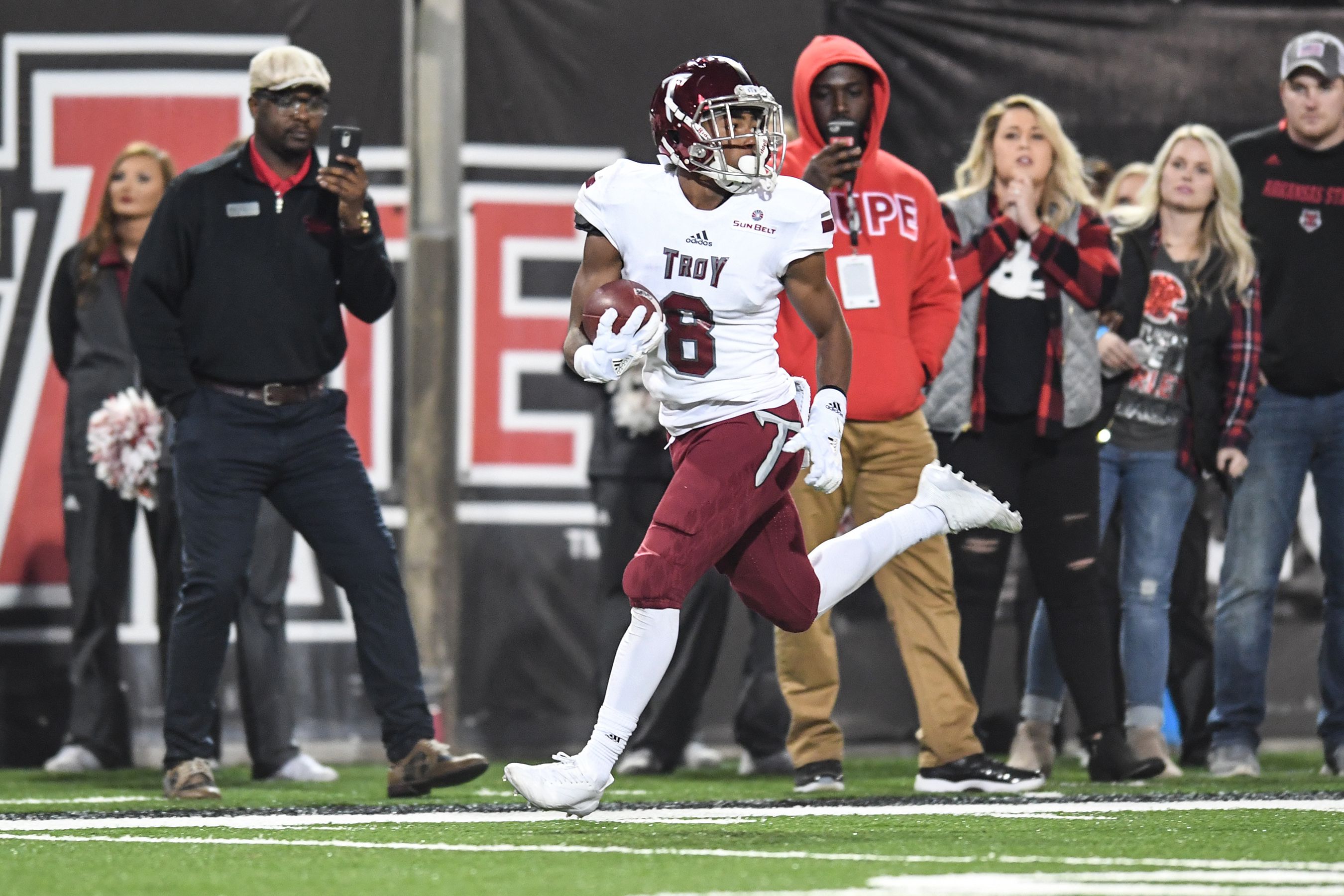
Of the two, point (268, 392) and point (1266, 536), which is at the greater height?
point (268, 392)

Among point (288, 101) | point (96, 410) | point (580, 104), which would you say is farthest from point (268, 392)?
point (580, 104)

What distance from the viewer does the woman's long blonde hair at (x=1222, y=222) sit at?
712cm

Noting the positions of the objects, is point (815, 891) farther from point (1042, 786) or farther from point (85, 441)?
point (85, 441)

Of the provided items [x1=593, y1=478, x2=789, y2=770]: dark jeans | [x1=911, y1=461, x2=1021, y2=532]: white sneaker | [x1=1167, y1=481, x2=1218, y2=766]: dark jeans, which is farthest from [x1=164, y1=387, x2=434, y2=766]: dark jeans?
[x1=1167, y1=481, x2=1218, y2=766]: dark jeans

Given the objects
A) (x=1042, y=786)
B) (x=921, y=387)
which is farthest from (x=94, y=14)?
(x=1042, y=786)

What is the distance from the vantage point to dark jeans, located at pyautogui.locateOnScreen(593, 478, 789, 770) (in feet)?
24.8

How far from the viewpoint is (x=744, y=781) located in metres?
7.13

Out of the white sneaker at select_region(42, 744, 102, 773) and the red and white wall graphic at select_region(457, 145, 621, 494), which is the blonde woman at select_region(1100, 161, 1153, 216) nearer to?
the red and white wall graphic at select_region(457, 145, 621, 494)

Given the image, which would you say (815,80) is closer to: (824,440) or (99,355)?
(824,440)

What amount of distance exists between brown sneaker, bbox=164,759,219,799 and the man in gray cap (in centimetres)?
313

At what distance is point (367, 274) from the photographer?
6.30m

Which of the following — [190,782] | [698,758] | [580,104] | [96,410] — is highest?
[580,104]

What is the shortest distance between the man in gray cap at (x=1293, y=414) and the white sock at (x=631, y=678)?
276cm

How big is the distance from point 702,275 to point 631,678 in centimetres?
94
